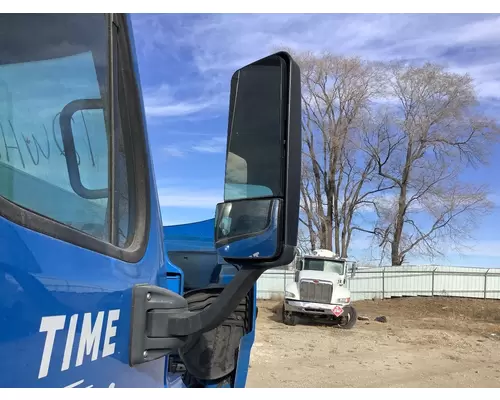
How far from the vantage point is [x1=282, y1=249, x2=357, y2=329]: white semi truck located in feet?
55.2

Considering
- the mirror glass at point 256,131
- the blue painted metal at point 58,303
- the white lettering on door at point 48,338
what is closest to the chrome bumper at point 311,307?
the blue painted metal at point 58,303

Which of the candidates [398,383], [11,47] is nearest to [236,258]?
[11,47]

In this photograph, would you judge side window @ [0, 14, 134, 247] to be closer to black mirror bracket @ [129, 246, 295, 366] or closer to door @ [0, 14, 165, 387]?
door @ [0, 14, 165, 387]

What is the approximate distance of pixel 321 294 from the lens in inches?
666

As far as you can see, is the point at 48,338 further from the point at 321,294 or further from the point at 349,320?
the point at 349,320

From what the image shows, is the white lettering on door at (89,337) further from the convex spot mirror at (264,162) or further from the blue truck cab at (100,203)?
the convex spot mirror at (264,162)

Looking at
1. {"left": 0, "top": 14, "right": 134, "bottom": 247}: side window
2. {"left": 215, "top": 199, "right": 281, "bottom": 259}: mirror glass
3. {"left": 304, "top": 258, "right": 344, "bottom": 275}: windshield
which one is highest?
{"left": 0, "top": 14, "right": 134, "bottom": 247}: side window

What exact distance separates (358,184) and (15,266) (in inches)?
1108

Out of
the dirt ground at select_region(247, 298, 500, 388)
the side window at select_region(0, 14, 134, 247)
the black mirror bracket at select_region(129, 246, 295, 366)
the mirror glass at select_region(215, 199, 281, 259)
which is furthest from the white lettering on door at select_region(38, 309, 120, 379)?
the dirt ground at select_region(247, 298, 500, 388)

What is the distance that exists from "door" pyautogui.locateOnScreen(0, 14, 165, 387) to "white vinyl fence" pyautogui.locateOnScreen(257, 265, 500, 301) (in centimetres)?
2727

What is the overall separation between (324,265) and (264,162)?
54.7 feet

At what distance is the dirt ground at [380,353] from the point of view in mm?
10062

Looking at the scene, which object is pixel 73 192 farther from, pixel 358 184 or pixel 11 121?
pixel 358 184

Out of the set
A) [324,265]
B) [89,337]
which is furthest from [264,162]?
[324,265]
